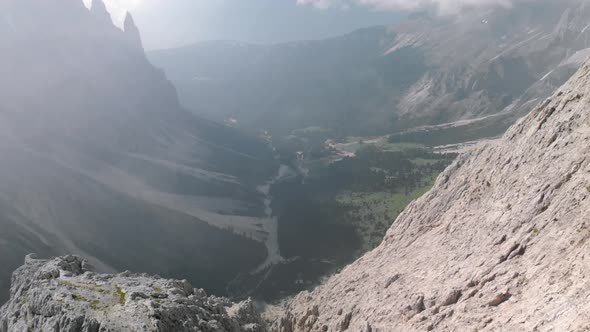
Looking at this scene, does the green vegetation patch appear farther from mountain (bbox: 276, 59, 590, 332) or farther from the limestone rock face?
mountain (bbox: 276, 59, 590, 332)

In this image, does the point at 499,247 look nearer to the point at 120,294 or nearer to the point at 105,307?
the point at 105,307

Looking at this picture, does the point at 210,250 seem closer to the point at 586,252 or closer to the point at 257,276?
the point at 257,276

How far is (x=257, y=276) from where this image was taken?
13212 centimetres

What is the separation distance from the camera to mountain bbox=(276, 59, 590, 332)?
21.5 metres

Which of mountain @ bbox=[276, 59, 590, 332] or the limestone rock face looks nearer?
mountain @ bbox=[276, 59, 590, 332]

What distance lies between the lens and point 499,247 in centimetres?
2844

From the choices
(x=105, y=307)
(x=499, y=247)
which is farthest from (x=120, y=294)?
(x=499, y=247)

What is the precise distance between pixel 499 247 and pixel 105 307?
106 feet

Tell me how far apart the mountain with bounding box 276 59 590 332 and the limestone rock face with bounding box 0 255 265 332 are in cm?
1365

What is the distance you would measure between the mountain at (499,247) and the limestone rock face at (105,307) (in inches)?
537

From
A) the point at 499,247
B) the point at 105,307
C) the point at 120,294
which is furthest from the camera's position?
the point at 120,294

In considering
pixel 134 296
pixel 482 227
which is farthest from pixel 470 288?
pixel 134 296

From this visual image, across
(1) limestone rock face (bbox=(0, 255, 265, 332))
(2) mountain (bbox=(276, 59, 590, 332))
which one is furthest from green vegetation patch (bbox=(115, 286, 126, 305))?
(2) mountain (bbox=(276, 59, 590, 332))

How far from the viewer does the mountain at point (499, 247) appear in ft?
70.6
